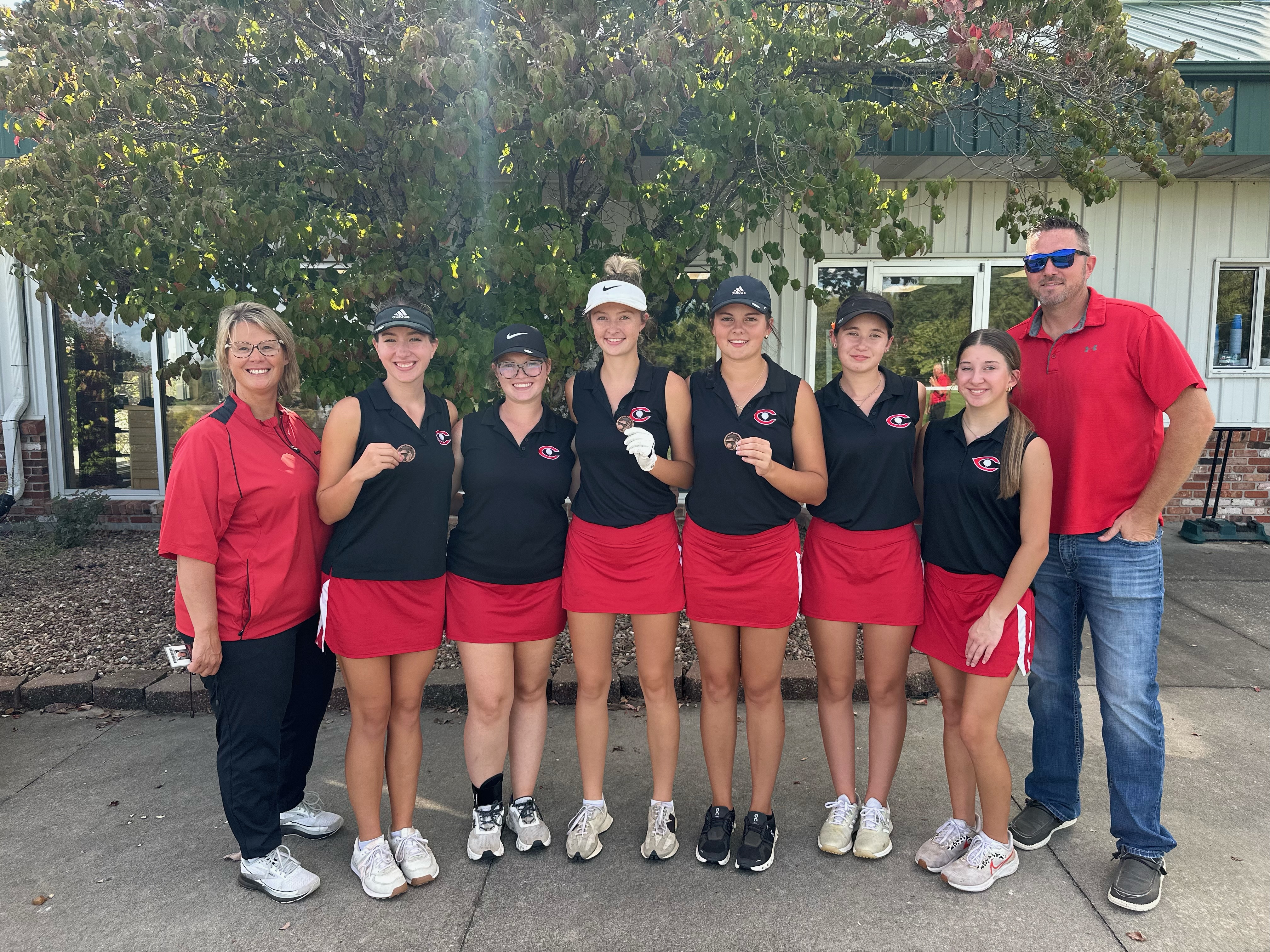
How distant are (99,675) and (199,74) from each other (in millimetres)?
3294

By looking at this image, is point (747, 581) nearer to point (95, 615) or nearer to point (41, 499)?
point (95, 615)

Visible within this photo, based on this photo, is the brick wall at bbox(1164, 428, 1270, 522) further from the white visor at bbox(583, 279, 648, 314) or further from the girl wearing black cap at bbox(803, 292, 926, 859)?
the white visor at bbox(583, 279, 648, 314)

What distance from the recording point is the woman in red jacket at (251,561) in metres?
2.61

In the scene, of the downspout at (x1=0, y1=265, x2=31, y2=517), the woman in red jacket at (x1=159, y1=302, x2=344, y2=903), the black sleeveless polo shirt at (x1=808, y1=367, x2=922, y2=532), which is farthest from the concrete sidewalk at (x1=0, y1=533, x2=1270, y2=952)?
the downspout at (x1=0, y1=265, x2=31, y2=517)

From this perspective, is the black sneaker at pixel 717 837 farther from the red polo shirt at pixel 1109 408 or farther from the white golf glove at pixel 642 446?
the red polo shirt at pixel 1109 408

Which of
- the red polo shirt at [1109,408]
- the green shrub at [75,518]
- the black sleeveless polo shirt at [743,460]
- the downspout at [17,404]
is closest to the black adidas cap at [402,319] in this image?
the black sleeveless polo shirt at [743,460]

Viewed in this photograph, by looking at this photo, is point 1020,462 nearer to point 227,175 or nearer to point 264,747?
point 264,747

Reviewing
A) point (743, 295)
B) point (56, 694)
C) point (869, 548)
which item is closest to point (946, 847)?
point (869, 548)

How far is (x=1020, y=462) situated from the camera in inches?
106

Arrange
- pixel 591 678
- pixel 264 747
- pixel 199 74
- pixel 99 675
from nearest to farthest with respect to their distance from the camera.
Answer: pixel 264 747 < pixel 591 678 < pixel 199 74 < pixel 99 675

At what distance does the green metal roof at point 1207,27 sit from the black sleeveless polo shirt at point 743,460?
6978mm

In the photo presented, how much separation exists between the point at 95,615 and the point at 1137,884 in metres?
6.23

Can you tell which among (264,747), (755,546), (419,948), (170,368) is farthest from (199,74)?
(419,948)

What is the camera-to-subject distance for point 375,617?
2.82 metres
